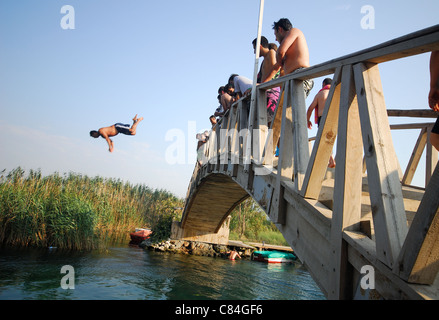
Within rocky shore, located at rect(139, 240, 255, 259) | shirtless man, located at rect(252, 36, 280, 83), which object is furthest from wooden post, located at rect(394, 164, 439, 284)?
rocky shore, located at rect(139, 240, 255, 259)

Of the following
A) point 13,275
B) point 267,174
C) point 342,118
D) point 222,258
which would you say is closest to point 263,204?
point 267,174

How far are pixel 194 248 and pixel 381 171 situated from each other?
15.6m

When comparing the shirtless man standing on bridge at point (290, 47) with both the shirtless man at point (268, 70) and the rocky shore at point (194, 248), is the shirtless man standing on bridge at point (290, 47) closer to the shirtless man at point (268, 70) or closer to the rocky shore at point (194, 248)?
the shirtless man at point (268, 70)

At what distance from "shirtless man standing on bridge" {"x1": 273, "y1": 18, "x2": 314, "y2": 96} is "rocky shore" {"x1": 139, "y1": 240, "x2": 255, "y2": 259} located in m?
13.3

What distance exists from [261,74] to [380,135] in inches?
153

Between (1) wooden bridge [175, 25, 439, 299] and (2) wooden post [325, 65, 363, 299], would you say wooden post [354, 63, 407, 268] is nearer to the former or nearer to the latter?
(1) wooden bridge [175, 25, 439, 299]

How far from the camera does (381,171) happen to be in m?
1.74

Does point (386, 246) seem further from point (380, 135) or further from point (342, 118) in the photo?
point (342, 118)

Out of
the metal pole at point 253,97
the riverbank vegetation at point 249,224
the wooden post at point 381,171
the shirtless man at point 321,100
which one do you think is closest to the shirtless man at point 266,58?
the metal pole at point 253,97

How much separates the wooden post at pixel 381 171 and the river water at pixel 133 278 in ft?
22.8

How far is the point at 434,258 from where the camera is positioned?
140 cm

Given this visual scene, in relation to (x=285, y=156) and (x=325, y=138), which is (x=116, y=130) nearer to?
(x=285, y=156)

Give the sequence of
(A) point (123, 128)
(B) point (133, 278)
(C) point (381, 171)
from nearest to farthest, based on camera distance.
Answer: (C) point (381, 171) < (B) point (133, 278) < (A) point (123, 128)

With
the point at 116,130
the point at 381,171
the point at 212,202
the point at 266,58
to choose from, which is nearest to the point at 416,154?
the point at 266,58
